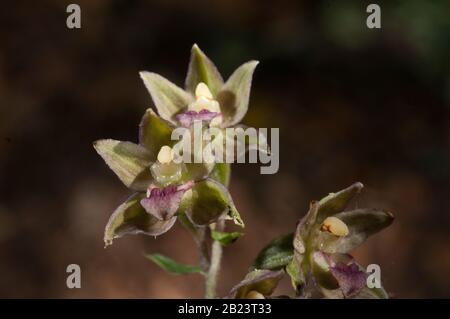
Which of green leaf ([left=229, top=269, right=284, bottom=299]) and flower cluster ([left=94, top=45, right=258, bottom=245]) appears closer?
green leaf ([left=229, top=269, right=284, bottom=299])

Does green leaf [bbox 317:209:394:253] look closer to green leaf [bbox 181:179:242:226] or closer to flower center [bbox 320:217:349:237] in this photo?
flower center [bbox 320:217:349:237]

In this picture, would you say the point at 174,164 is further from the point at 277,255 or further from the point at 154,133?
the point at 277,255

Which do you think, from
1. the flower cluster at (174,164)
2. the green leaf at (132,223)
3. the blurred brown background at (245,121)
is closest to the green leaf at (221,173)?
the flower cluster at (174,164)

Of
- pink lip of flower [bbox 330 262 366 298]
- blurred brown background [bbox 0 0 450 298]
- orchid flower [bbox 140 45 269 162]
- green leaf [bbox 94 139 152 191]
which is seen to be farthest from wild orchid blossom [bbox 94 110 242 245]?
blurred brown background [bbox 0 0 450 298]

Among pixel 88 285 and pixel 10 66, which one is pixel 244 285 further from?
pixel 10 66

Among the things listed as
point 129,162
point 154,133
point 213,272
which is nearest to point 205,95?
point 154,133

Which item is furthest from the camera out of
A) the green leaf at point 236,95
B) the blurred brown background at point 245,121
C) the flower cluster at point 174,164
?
the blurred brown background at point 245,121

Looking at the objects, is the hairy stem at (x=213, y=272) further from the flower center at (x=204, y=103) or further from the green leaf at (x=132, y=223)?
the flower center at (x=204, y=103)
